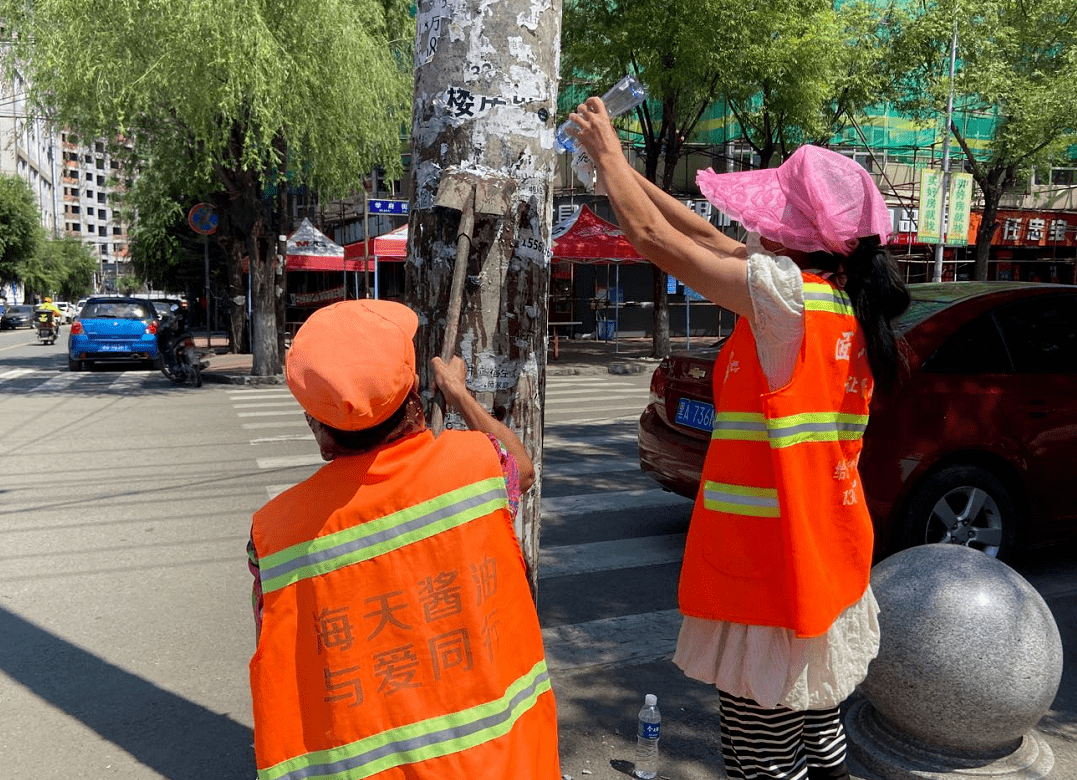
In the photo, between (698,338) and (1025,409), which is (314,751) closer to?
(1025,409)

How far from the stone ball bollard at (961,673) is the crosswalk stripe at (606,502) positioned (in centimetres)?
357

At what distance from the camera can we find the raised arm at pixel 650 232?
6.69 ft

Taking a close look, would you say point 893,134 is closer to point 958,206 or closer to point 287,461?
point 958,206

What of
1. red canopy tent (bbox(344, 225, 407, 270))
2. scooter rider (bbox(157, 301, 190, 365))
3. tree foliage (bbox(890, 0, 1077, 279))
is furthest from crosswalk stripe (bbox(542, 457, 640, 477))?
tree foliage (bbox(890, 0, 1077, 279))

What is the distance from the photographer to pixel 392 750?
5.58 feet

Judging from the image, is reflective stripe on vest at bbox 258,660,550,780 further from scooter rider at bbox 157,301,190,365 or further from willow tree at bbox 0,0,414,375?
scooter rider at bbox 157,301,190,365

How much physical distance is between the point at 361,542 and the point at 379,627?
0.16 m

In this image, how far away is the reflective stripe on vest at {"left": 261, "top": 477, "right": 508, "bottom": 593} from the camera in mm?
1669

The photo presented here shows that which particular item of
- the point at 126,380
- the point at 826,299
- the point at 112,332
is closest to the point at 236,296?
the point at 112,332

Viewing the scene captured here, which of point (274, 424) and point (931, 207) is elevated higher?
point (931, 207)

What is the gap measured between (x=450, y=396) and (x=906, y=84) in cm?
2404

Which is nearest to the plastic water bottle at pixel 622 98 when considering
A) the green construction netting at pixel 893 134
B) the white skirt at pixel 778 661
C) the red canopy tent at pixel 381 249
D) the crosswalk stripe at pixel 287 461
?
the white skirt at pixel 778 661

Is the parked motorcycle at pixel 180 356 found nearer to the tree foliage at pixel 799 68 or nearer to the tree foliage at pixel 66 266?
the tree foliage at pixel 799 68

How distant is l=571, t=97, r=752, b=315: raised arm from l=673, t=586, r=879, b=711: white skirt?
768mm
